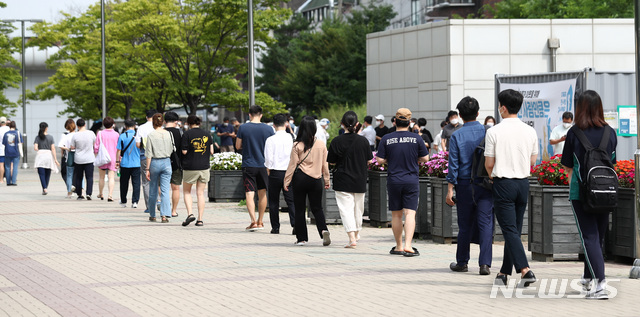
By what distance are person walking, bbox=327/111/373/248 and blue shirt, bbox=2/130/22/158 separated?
16.8m

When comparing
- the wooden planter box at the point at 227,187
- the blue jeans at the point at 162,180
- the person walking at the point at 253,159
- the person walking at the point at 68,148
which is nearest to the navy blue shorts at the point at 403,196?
the person walking at the point at 253,159

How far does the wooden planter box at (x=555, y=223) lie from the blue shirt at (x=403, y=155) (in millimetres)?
1295

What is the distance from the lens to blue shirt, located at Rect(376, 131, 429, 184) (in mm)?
10875

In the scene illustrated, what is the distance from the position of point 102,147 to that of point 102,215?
3.76 meters

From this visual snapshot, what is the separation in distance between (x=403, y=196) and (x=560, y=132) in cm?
755

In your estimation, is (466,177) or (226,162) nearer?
(466,177)

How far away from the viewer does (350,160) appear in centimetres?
1173

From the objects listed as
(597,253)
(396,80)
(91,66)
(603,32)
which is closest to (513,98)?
(597,253)

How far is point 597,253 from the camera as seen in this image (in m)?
7.95

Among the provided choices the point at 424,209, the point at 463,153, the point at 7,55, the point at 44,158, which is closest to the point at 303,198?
the point at 424,209

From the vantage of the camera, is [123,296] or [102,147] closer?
[123,296]

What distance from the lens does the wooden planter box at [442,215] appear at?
12180mm

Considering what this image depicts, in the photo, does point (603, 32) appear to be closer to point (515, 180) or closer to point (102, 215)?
point (102, 215)

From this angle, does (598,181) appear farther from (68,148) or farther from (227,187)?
(68,148)
